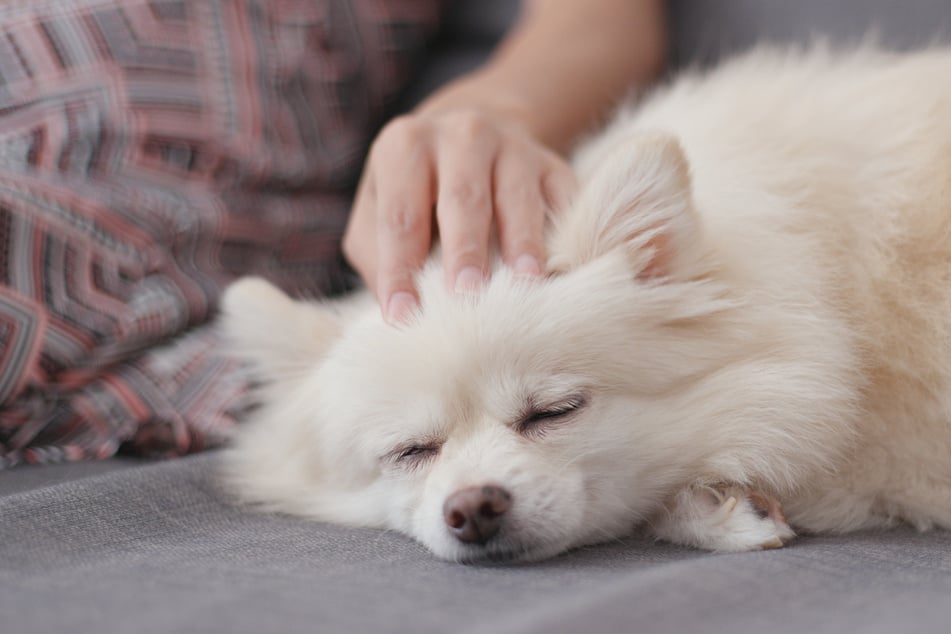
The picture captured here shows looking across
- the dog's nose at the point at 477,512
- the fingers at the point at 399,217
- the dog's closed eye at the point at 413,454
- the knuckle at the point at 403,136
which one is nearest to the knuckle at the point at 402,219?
the fingers at the point at 399,217

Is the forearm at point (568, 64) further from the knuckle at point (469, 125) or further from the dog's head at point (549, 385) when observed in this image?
the dog's head at point (549, 385)

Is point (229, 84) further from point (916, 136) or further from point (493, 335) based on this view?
point (916, 136)

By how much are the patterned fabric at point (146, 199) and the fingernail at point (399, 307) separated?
0.59 meters

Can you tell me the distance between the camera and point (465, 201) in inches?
63.3

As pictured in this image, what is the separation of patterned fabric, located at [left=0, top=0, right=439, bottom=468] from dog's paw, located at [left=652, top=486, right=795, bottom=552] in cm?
100

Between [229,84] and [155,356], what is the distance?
0.71m

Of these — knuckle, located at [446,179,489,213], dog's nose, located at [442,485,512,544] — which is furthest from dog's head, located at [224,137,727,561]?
knuckle, located at [446,179,489,213]

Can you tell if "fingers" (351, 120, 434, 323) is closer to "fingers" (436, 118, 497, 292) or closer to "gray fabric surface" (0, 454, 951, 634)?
"fingers" (436, 118, 497, 292)

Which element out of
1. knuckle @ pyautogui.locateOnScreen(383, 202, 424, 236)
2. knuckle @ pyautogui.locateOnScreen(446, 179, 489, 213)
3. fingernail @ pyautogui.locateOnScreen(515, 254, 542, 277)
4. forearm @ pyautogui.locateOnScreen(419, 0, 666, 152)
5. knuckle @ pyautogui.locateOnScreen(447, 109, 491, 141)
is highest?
forearm @ pyautogui.locateOnScreen(419, 0, 666, 152)

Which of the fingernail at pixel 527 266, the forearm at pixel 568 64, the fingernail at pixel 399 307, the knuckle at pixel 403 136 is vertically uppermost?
the forearm at pixel 568 64

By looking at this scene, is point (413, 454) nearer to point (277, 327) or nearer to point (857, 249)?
point (277, 327)

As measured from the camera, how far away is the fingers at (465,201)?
1524 millimetres

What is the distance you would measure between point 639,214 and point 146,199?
1137 mm

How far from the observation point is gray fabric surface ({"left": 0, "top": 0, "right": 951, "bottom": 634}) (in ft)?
3.25
